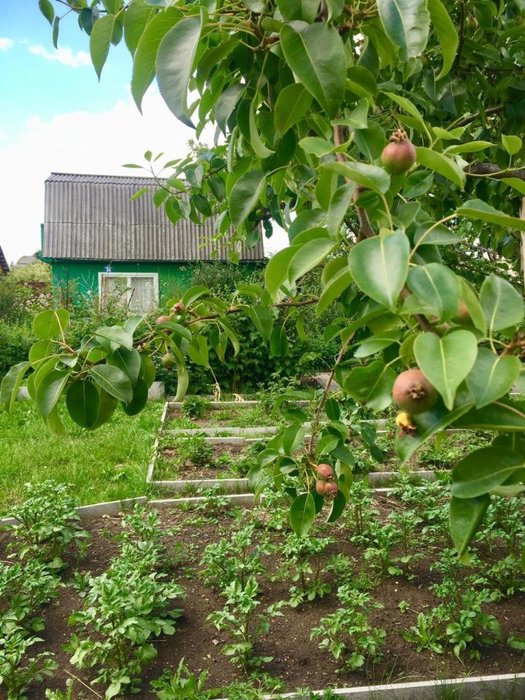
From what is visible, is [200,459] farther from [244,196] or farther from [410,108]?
[410,108]

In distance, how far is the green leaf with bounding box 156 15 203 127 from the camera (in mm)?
729

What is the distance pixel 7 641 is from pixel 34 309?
9091 millimetres

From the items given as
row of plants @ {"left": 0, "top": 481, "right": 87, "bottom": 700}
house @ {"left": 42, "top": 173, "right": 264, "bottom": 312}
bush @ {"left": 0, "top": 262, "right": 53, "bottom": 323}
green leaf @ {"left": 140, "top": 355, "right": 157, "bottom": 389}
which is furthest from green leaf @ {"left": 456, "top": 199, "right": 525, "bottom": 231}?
house @ {"left": 42, "top": 173, "right": 264, "bottom": 312}

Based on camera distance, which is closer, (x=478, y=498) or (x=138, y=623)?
(x=478, y=498)

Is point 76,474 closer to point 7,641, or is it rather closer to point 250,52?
point 7,641

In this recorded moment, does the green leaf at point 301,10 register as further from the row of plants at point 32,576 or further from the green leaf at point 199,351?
the row of plants at point 32,576

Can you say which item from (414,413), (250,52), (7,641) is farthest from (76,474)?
(414,413)

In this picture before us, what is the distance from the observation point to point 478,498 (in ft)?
2.15

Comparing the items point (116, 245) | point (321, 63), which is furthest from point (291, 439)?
point (116, 245)

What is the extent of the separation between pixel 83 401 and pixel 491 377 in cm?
75

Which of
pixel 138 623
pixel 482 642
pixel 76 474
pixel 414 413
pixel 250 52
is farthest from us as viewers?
pixel 76 474

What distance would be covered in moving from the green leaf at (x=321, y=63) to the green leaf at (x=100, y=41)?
12.9 inches

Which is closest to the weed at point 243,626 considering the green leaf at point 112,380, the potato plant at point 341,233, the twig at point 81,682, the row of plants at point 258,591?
the row of plants at point 258,591

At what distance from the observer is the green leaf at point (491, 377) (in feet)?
1.82
